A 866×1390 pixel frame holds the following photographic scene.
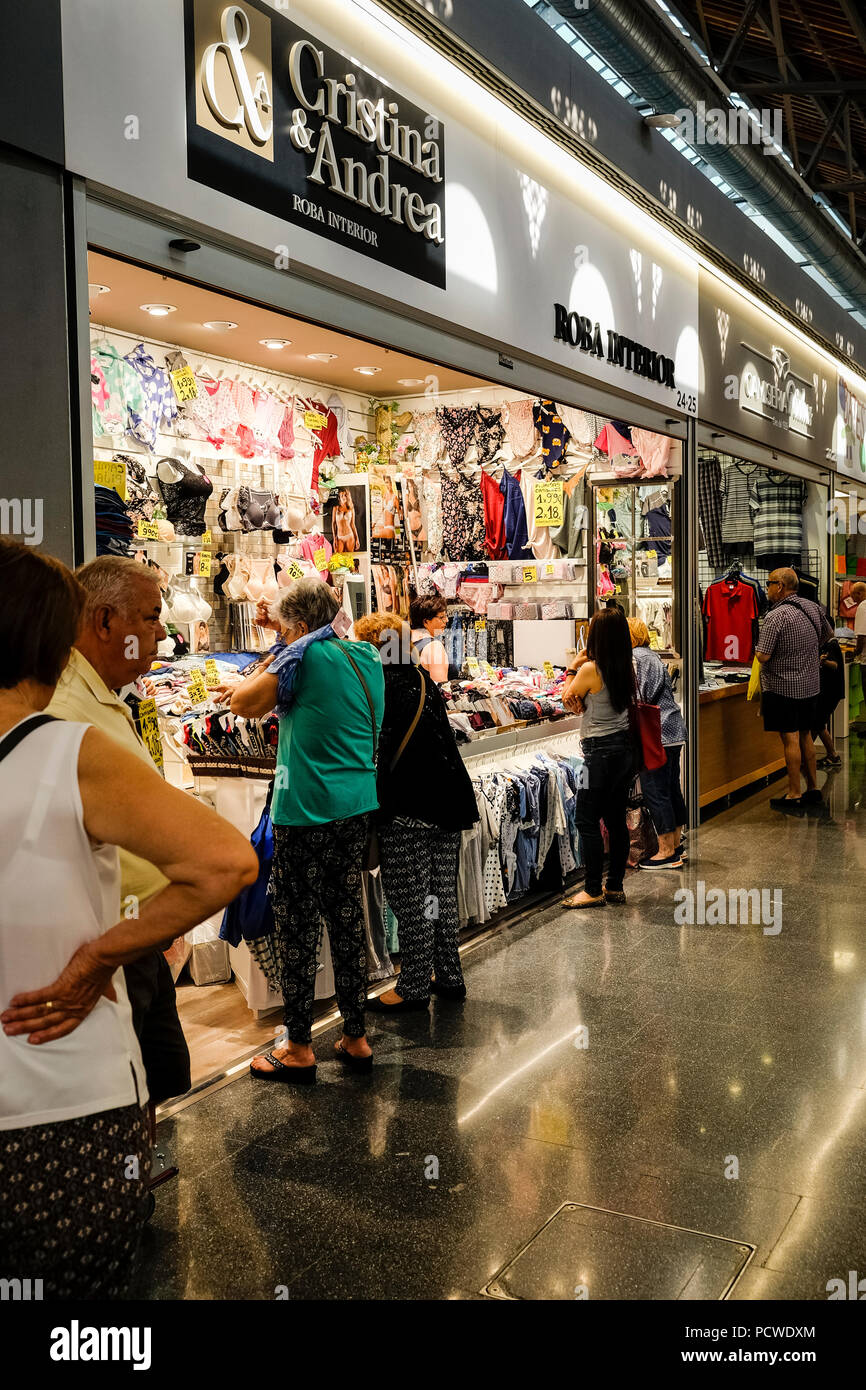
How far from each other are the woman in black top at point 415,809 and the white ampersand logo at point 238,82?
5.75ft

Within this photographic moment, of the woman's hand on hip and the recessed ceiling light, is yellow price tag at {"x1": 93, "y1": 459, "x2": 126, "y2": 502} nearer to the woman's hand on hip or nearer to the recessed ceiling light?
the woman's hand on hip

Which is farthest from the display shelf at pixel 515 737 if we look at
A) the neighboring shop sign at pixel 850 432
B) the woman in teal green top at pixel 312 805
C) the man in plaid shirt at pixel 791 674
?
the neighboring shop sign at pixel 850 432

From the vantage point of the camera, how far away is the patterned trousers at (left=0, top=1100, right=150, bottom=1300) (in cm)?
144

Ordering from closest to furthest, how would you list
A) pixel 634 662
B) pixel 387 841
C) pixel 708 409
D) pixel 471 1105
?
pixel 471 1105 < pixel 387 841 < pixel 634 662 < pixel 708 409

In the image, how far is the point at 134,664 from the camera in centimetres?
248

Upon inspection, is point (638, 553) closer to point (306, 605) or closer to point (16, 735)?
point (306, 605)

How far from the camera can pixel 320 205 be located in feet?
12.9

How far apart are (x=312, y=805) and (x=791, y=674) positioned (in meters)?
5.85

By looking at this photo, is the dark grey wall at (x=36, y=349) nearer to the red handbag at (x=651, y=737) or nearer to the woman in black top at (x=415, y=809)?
the woman in black top at (x=415, y=809)

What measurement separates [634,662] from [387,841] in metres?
2.63

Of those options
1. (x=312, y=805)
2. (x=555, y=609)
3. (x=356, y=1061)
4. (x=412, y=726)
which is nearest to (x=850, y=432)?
(x=555, y=609)

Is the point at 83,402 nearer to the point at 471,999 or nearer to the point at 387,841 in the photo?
the point at 387,841

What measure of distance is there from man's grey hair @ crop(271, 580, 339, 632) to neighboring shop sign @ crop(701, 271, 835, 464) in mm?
5087
